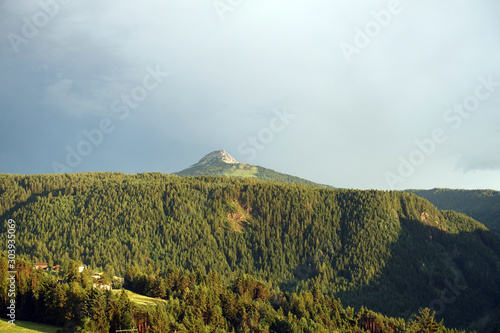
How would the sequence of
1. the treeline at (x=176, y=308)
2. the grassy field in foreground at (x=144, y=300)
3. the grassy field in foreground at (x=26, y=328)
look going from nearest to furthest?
the grassy field in foreground at (x=26, y=328) < the treeline at (x=176, y=308) < the grassy field in foreground at (x=144, y=300)

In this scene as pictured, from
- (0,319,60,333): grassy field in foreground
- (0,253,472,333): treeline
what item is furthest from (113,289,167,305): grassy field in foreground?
(0,319,60,333): grassy field in foreground

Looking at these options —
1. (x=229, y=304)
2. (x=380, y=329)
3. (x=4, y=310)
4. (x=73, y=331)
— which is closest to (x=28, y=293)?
(x=4, y=310)

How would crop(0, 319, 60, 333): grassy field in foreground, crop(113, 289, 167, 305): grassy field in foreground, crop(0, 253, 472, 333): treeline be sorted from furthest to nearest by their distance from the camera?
crop(113, 289, 167, 305): grassy field in foreground < crop(0, 253, 472, 333): treeline < crop(0, 319, 60, 333): grassy field in foreground

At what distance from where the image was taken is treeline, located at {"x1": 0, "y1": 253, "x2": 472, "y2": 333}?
312 ft

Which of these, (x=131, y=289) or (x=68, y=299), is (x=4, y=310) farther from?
(x=131, y=289)

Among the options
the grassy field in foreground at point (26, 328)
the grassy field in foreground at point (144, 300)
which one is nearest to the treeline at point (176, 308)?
the grassy field in foreground at point (26, 328)

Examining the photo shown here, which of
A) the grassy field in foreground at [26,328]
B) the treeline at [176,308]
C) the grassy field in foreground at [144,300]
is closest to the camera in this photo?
the grassy field in foreground at [26,328]

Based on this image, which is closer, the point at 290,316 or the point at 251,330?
the point at 251,330

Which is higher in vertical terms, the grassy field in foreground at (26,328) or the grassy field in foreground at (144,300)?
the grassy field in foreground at (144,300)

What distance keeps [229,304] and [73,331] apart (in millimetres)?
48638

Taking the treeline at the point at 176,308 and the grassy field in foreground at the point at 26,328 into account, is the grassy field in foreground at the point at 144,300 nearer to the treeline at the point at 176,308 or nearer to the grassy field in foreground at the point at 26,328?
the treeline at the point at 176,308

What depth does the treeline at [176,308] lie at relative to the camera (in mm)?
95000

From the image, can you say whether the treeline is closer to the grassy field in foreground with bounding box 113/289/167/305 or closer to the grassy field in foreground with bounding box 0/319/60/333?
the grassy field in foreground with bounding box 0/319/60/333

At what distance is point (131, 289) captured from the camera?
145 meters
